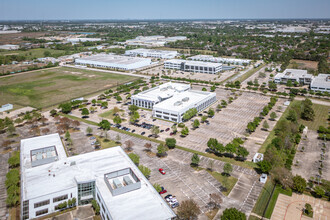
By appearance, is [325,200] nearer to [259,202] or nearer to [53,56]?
[259,202]

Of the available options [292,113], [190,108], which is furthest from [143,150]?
[292,113]

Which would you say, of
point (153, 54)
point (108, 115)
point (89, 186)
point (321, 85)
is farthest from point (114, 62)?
point (89, 186)

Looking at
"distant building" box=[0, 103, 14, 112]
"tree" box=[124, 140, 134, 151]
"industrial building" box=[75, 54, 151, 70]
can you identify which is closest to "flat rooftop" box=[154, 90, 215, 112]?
"tree" box=[124, 140, 134, 151]

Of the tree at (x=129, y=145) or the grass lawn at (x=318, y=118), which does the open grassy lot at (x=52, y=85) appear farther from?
the grass lawn at (x=318, y=118)

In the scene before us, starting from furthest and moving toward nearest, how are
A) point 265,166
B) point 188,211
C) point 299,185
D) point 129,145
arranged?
point 129,145, point 265,166, point 299,185, point 188,211

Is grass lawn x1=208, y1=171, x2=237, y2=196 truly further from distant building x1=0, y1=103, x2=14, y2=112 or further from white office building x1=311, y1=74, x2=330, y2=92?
white office building x1=311, y1=74, x2=330, y2=92

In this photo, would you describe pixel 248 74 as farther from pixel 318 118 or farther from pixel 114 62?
pixel 114 62
